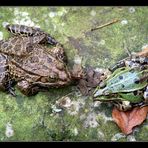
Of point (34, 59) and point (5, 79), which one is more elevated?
point (34, 59)

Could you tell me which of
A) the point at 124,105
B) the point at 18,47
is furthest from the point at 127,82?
the point at 18,47

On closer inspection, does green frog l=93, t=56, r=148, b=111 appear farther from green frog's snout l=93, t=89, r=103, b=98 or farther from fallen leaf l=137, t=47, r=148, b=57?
fallen leaf l=137, t=47, r=148, b=57

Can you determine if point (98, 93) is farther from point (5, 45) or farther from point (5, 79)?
point (5, 45)

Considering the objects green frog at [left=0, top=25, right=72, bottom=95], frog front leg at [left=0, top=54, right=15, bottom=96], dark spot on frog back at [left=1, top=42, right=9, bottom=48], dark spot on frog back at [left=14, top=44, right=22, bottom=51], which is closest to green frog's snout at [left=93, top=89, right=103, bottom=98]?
green frog at [left=0, top=25, right=72, bottom=95]

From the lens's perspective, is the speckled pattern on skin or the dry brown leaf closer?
the dry brown leaf

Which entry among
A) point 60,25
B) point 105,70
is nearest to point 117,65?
point 105,70

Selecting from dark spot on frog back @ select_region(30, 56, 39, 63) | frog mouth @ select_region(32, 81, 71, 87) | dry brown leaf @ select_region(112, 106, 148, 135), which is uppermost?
dark spot on frog back @ select_region(30, 56, 39, 63)

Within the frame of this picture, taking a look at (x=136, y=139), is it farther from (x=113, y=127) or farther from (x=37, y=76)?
A: (x=37, y=76)

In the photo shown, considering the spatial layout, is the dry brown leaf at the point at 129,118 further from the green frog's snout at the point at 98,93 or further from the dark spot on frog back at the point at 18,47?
the dark spot on frog back at the point at 18,47
